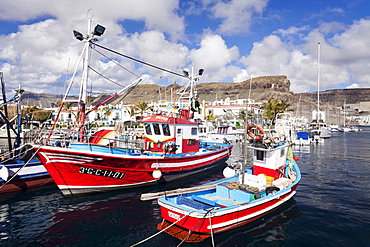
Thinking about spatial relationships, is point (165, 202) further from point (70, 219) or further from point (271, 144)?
point (271, 144)

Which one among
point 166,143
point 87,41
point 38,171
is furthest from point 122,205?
point 87,41

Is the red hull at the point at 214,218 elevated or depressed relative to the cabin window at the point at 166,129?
depressed

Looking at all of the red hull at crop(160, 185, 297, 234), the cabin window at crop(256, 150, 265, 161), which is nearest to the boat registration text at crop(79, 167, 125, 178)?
the red hull at crop(160, 185, 297, 234)

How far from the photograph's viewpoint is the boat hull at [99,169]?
451 inches

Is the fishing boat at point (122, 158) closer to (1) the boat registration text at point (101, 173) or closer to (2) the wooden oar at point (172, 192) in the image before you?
(1) the boat registration text at point (101, 173)

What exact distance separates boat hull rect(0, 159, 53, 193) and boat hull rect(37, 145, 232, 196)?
399 centimetres

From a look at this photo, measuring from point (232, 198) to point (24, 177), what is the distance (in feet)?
44.4

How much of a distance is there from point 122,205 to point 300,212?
9.21 meters

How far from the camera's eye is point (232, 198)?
9914mm

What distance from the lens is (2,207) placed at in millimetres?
11570

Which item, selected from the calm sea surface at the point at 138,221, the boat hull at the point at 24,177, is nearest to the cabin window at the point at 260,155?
the calm sea surface at the point at 138,221

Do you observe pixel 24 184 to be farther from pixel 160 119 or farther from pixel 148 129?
pixel 160 119

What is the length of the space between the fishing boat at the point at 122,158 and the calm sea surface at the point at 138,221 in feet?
2.65

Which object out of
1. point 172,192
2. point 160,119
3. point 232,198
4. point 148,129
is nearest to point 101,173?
point 172,192
